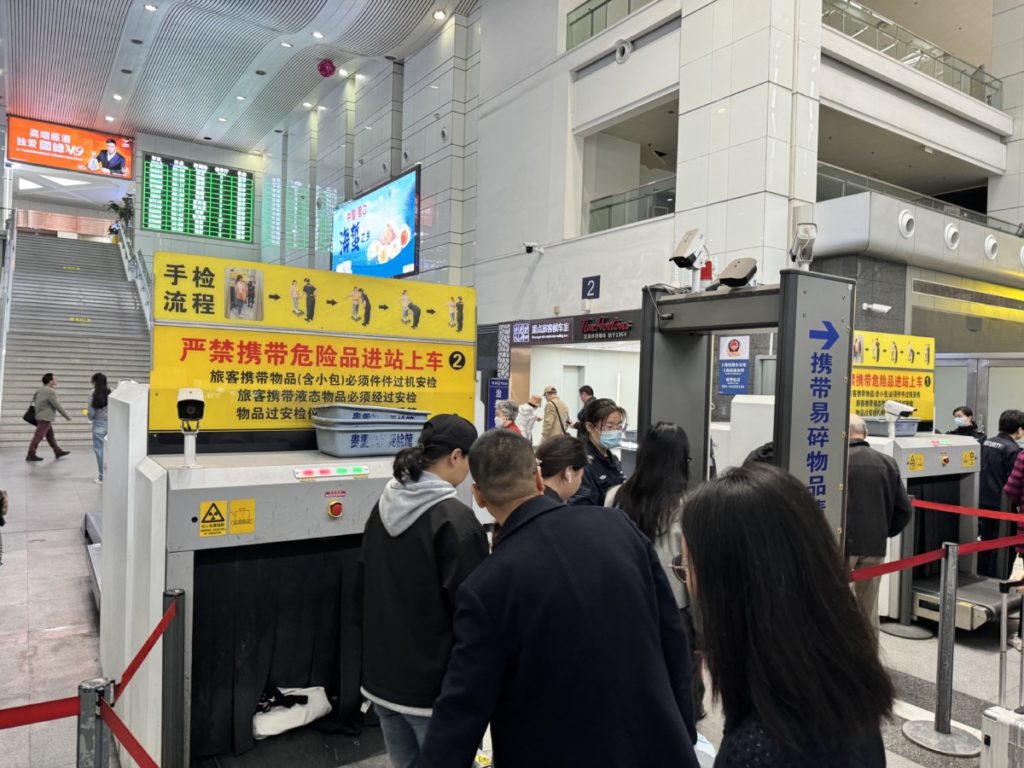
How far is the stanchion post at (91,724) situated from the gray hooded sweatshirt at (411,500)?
2.86ft

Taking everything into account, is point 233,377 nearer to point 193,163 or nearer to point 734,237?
point 734,237

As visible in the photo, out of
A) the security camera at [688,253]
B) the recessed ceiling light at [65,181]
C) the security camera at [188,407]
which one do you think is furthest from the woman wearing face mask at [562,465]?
the recessed ceiling light at [65,181]

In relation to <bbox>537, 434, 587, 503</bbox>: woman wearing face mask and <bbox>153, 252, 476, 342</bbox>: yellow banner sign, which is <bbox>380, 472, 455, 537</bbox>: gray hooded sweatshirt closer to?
<bbox>537, 434, 587, 503</bbox>: woman wearing face mask

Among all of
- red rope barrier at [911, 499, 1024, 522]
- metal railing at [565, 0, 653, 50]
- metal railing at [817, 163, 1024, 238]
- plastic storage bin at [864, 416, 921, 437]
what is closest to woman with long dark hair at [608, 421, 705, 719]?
red rope barrier at [911, 499, 1024, 522]

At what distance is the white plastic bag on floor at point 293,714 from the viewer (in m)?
3.06

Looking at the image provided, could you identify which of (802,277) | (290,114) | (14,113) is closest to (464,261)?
(290,114)

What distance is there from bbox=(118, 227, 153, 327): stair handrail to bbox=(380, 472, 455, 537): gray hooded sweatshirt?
14.9 meters

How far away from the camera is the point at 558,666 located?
1.43m

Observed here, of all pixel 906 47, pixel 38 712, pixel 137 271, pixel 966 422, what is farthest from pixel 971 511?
pixel 137 271

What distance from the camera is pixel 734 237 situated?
9422 millimetres

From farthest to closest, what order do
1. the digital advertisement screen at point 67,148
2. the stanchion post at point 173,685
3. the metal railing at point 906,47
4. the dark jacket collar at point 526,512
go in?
the digital advertisement screen at point 67,148
the metal railing at point 906,47
the stanchion post at point 173,685
the dark jacket collar at point 526,512

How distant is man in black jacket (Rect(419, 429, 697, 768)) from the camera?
142 cm

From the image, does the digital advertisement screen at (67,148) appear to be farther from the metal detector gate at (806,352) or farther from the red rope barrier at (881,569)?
the red rope barrier at (881,569)

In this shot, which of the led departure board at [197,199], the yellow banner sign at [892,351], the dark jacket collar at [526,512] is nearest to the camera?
the dark jacket collar at [526,512]
